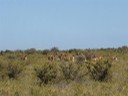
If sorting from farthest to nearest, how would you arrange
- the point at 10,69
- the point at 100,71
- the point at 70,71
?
the point at 10,69, the point at 100,71, the point at 70,71

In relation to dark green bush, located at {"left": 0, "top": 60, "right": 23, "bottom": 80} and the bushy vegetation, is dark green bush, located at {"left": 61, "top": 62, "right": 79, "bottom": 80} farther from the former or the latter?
dark green bush, located at {"left": 0, "top": 60, "right": 23, "bottom": 80}

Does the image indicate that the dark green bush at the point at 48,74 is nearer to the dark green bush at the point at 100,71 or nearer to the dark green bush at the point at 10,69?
the dark green bush at the point at 100,71

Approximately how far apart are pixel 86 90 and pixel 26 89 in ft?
7.83

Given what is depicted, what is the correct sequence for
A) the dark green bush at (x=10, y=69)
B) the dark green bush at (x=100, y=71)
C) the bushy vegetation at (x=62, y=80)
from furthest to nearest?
the dark green bush at (x=10, y=69), the dark green bush at (x=100, y=71), the bushy vegetation at (x=62, y=80)

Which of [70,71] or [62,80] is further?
[70,71]

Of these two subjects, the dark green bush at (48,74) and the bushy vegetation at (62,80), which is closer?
the bushy vegetation at (62,80)

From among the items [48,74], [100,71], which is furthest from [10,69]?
[100,71]

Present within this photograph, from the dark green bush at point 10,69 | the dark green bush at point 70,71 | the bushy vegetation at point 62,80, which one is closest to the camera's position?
the bushy vegetation at point 62,80

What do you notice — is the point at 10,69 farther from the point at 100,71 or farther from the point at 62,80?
the point at 100,71

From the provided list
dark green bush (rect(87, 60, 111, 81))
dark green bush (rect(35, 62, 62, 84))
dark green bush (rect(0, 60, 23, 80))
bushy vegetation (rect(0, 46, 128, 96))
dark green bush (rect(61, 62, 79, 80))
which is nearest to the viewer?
bushy vegetation (rect(0, 46, 128, 96))

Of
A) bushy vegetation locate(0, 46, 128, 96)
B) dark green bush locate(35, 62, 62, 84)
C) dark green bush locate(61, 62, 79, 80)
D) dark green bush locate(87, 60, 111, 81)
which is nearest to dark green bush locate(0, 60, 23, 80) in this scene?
bushy vegetation locate(0, 46, 128, 96)

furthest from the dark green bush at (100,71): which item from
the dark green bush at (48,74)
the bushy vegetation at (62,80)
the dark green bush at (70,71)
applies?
the dark green bush at (48,74)

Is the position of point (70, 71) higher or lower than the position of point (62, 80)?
higher

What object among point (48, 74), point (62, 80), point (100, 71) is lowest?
point (62, 80)
